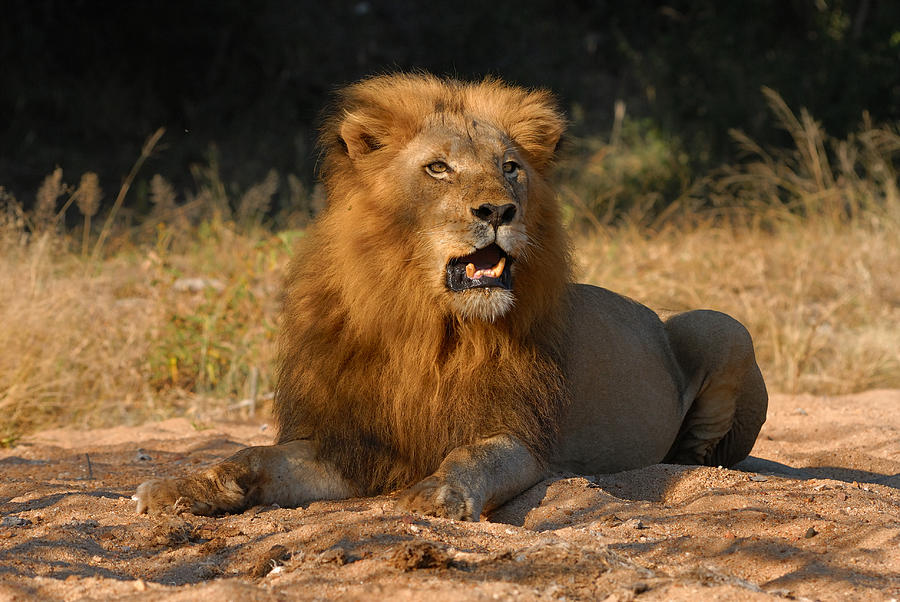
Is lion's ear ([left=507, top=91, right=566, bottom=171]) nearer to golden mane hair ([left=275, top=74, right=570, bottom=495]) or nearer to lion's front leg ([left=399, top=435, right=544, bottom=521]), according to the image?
golden mane hair ([left=275, top=74, right=570, bottom=495])

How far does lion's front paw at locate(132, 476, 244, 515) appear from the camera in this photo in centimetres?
356

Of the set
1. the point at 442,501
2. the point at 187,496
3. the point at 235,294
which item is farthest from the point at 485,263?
the point at 235,294

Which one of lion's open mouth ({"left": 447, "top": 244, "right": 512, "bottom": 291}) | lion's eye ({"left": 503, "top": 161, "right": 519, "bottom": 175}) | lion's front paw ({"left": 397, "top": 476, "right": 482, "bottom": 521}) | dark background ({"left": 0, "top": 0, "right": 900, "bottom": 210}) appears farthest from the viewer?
dark background ({"left": 0, "top": 0, "right": 900, "bottom": 210})

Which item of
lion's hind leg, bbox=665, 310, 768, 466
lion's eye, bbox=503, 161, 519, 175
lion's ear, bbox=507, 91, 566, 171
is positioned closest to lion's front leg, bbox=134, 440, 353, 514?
lion's eye, bbox=503, 161, 519, 175

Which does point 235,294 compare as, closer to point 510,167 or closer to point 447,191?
point 510,167

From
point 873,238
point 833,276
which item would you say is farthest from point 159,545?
point 873,238

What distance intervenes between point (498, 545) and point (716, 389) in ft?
8.00

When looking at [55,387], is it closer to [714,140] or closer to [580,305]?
[580,305]

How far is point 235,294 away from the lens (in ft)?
23.2

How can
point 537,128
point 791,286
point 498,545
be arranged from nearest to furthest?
point 498,545 < point 537,128 < point 791,286

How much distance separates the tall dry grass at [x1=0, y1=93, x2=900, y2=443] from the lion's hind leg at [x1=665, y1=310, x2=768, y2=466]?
73.9 inches

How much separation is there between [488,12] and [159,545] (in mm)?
12741

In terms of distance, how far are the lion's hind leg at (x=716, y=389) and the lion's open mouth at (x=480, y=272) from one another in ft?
5.71

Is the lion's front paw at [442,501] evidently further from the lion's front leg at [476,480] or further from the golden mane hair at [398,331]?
the golden mane hair at [398,331]
